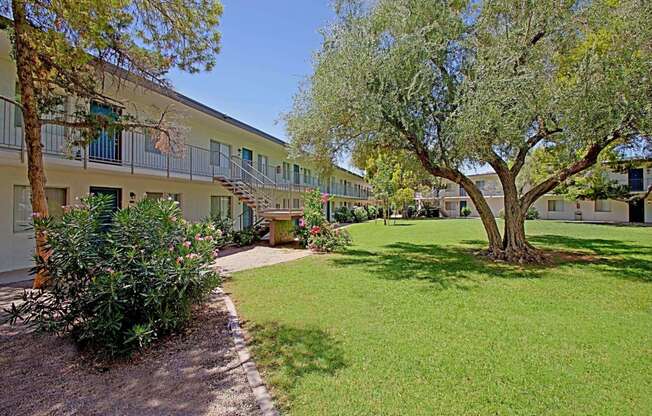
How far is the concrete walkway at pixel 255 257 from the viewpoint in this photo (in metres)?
10.8

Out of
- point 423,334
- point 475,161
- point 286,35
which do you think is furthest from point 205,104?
point 423,334

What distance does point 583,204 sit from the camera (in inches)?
1570

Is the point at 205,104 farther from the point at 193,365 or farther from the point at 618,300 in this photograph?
the point at 618,300

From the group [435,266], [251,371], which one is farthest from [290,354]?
[435,266]

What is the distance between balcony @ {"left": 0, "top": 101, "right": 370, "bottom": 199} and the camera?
9.13 meters

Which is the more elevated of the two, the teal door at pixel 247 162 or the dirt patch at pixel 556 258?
the teal door at pixel 247 162

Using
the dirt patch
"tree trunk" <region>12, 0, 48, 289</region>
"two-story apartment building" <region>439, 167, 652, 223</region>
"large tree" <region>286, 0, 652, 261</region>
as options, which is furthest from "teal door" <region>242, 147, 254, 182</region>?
"two-story apartment building" <region>439, 167, 652, 223</region>

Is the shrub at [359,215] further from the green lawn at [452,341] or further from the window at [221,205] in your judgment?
the green lawn at [452,341]

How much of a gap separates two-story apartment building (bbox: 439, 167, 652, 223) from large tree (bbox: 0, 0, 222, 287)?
108 ft

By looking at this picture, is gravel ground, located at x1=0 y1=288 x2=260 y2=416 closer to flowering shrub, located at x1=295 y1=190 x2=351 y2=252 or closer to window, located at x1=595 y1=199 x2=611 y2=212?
flowering shrub, located at x1=295 y1=190 x2=351 y2=252

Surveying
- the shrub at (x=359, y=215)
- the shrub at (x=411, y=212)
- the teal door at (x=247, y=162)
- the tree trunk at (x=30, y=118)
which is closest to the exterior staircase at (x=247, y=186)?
the teal door at (x=247, y=162)

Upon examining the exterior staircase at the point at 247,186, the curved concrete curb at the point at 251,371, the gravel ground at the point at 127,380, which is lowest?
the gravel ground at the point at 127,380

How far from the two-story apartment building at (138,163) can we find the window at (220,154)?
0.05 metres

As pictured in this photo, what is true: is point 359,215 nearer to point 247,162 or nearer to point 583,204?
point 247,162
